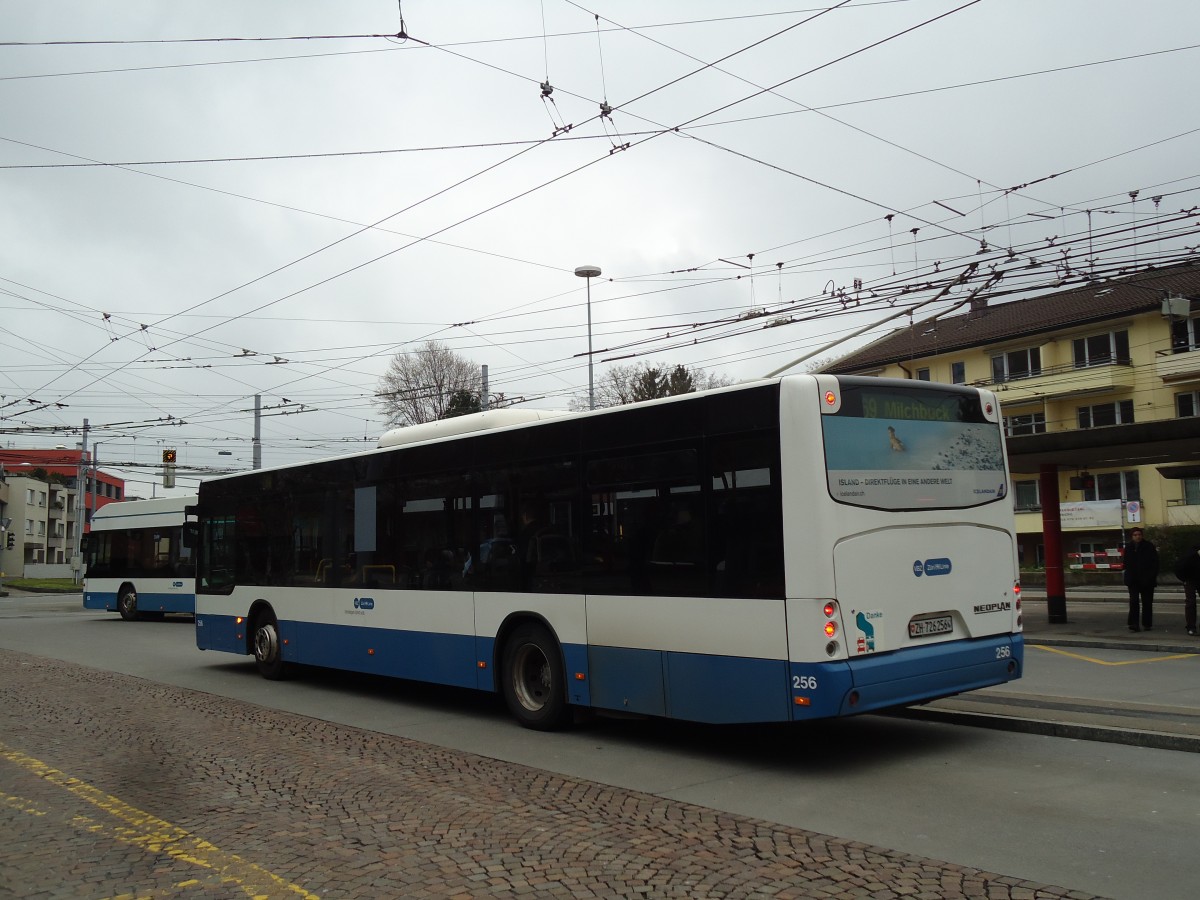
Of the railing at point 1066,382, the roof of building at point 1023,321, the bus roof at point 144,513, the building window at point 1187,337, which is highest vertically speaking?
the roof of building at point 1023,321

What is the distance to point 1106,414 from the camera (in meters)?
43.7

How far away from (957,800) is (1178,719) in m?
3.63

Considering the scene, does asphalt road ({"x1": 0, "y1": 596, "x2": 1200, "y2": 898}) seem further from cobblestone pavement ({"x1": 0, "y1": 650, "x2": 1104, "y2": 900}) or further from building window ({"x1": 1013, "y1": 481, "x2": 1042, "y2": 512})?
building window ({"x1": 1013, "y1": 481, "x2": 1042, "y2": 512})

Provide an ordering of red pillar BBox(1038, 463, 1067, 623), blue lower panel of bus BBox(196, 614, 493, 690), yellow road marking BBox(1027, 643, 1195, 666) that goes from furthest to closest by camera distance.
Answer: red pillar BBox(1038, 463, 1067, 623), yellow road marking BBox(1027, 643, 1195, 666), blue lower panel of bus BBox(196, 614, 493, 690)

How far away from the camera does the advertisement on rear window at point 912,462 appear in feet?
25.1

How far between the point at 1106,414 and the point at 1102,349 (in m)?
2.94

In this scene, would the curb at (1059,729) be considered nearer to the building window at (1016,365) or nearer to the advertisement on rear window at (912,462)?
the advertisement on rear window at (912,462)

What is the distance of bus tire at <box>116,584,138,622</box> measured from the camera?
28.1 metres

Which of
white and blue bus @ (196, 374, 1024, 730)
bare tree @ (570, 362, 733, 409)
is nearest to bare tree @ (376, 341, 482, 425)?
bare tree @ (570, 362, 733, 409)

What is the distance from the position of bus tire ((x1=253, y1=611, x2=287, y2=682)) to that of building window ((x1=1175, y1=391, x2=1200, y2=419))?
37.7 metres

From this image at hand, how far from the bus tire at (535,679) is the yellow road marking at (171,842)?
3.84 metres

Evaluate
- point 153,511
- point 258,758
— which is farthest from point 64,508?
point 258,758

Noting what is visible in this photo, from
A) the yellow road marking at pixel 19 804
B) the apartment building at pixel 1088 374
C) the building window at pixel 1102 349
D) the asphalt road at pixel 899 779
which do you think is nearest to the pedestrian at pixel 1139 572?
the asphalt road at pixel 899 779

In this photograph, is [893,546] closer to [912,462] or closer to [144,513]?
[912,462]
